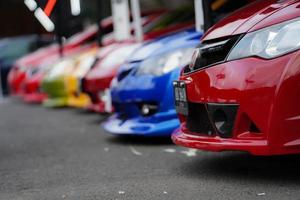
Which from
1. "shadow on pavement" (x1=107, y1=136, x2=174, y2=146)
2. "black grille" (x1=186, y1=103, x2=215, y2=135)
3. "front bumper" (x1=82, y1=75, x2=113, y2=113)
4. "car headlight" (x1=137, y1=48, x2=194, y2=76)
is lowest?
"shadow on pavement" (x1=107, y1=136, x2=174, y2=146)

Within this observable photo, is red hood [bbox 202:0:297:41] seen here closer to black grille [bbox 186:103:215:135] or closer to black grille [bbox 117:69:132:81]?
black grille [bbox 186:103:215:135]

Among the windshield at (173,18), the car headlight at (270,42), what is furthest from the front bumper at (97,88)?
the car headlight at (270,42)

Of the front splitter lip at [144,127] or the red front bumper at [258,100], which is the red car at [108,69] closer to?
the front splitter lip at [144,127]

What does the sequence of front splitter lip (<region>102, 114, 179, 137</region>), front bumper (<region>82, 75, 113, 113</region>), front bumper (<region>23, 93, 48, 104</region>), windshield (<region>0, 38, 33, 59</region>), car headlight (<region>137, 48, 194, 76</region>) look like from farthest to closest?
1. windshield (<region>0, 38, 33, 59</region>)
2. front bumper (<region>23, 93, 48, 104</region>)
3. front bumper (<region>82, 75, 113, 113</region>)
4. car headlight (<region>137, 48, 194, 76</region>)
5. front splitter lip (<region>102, 114, 179, 137</region>)

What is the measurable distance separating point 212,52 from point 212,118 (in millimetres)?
459

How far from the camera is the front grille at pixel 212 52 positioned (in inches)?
154

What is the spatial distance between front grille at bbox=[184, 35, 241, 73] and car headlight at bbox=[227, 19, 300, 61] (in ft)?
0.27

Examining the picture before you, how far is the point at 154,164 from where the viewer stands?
4695 millimetres

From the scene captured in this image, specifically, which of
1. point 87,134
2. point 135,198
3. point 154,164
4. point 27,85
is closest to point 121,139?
point 87,134

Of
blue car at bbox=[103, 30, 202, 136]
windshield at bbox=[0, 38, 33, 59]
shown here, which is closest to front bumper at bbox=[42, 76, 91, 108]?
blue car at bbox=[103, 30, 202, 136]

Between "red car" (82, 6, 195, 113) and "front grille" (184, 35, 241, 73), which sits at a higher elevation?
"front grille" (184, 35, 241, 73)

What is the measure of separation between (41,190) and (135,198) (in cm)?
72

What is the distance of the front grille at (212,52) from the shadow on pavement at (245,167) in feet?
2.43

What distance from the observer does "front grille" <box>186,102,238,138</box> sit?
12.4 ft
